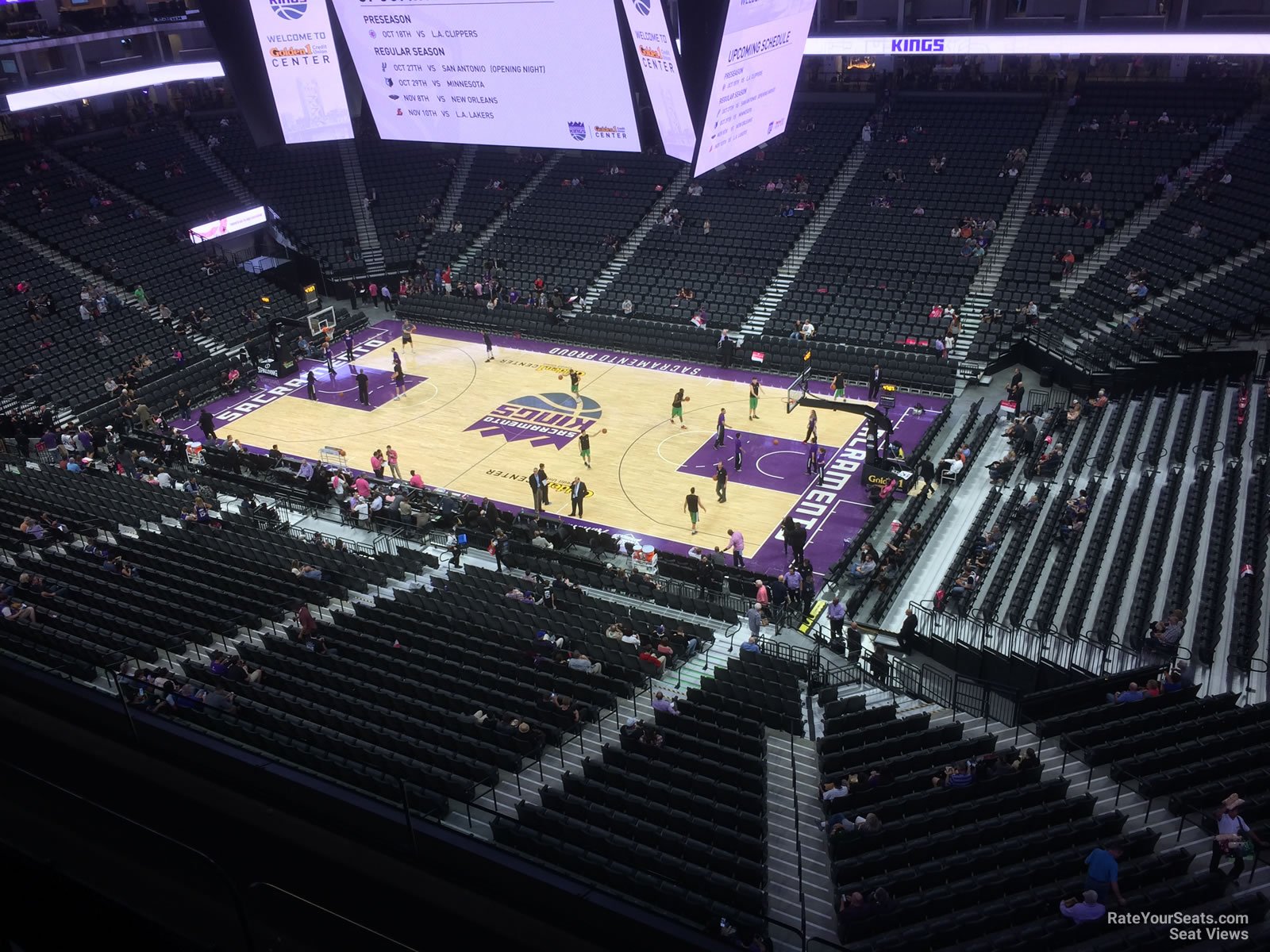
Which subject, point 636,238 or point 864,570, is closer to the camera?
point 864,570

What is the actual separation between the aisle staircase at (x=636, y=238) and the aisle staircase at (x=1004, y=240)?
12.6 meters

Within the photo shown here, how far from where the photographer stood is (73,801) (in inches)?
164

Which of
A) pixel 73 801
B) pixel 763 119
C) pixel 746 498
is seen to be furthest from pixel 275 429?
pixel 73 801

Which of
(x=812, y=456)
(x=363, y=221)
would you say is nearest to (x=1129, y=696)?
(x=812, y=456)

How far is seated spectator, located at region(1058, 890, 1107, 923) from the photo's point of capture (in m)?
11.1

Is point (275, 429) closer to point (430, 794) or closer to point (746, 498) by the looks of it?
point (746, 498)

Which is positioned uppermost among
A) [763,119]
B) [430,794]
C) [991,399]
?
[763,119]

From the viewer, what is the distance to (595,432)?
104 ft

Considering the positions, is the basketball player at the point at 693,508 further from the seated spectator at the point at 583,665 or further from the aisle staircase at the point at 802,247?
the aisle staircase at the point at 802,247

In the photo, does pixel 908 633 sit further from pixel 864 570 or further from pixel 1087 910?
pixel 1087 910

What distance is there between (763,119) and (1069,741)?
59.5 ft

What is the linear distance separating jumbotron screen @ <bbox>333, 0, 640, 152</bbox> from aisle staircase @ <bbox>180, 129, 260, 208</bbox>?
14.4 metres

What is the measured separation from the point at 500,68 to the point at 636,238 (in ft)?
39.0
